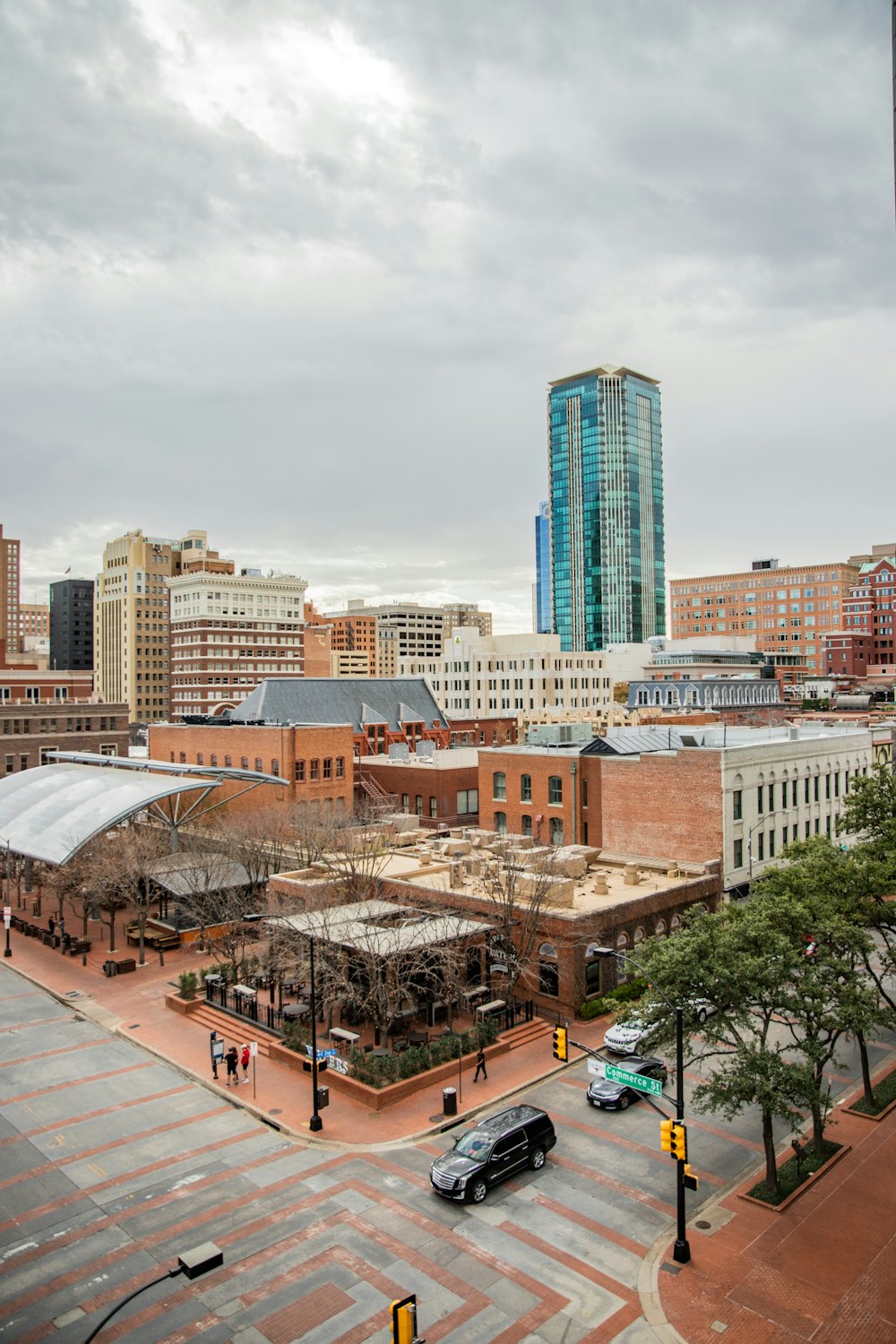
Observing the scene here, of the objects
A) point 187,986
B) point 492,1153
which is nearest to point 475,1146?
point 492,1153

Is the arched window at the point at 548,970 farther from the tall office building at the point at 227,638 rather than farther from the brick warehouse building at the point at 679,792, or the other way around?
the tall office building at the point at 227,638

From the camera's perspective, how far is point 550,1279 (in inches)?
789

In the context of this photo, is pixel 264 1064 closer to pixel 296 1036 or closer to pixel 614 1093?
pixel 296 1036

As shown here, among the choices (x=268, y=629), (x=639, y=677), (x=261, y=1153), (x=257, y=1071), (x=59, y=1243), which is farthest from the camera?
(x=268, y=629)

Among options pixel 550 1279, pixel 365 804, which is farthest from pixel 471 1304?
pixel 365 804

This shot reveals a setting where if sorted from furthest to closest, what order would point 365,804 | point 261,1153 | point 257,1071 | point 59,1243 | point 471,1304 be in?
point 365,804, point 257,1071, point 261,1153, point 59,1243, point 471,1304

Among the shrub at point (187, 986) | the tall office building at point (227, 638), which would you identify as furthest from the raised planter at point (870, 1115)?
the tall office building at point (227, 638)

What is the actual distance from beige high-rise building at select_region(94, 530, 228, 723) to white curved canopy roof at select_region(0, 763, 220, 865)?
118m

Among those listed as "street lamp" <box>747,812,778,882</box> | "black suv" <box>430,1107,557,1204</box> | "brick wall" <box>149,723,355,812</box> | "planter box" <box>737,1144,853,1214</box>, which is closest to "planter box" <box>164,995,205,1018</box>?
"black suv" <box>430,1107,557,1204</box>

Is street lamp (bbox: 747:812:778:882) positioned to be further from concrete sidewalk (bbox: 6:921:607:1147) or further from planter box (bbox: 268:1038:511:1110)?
planter box (bbox: 268:1038:511:1110)

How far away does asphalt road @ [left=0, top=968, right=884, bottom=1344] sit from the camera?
61.9 feet

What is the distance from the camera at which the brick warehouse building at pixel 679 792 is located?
48.5m

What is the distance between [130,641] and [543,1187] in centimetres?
17263

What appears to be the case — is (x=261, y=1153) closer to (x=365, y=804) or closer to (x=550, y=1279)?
(x=550, y=1279)
